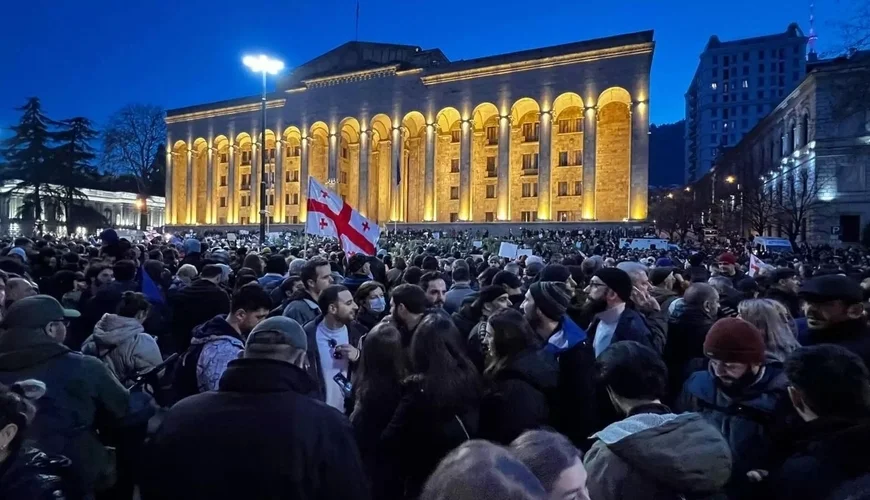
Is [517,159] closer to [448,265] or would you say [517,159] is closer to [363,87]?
[363,87]

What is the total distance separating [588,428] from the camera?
11.1 feet

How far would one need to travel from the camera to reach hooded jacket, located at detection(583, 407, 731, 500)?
6.50 ft

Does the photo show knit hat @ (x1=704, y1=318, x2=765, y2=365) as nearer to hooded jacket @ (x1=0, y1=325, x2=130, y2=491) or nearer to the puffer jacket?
hooded jacket @ (x1=0, y1=325, x2=130, y2=491)

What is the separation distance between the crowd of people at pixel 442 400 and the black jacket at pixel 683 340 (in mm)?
17

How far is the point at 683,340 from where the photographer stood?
15.4 ft

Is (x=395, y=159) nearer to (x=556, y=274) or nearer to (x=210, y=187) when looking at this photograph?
(x=210, y=187)

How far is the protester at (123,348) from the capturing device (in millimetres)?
4285

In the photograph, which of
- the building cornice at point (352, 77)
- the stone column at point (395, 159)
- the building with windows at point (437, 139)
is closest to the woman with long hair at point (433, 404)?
the building with windows at point (437, 139)

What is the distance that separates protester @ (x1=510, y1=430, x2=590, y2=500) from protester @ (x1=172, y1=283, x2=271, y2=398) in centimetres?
272

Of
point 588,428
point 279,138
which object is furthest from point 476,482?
point 279,138

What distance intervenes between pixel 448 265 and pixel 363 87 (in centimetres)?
4487

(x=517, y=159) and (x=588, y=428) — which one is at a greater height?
(x=517, y=159)

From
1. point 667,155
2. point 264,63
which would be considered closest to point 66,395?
point 264,63

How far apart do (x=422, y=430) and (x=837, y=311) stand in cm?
310
